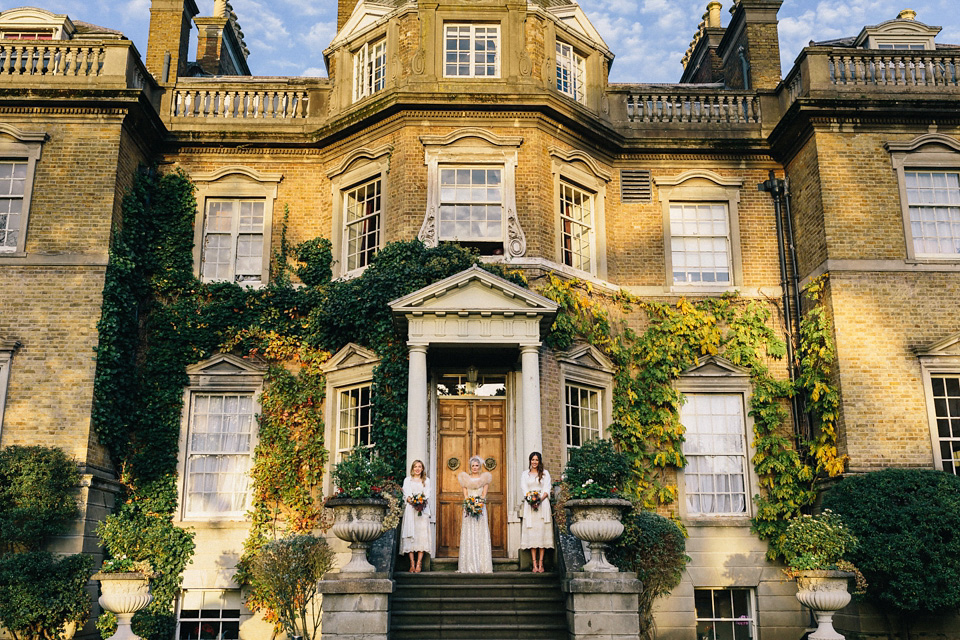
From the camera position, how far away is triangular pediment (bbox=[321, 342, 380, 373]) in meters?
14.4

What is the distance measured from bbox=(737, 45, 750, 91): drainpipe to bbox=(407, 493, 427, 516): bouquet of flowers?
11006 mm

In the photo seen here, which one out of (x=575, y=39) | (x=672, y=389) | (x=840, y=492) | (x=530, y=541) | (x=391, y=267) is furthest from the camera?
(x=575, y=39)

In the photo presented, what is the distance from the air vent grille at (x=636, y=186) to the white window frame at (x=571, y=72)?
1693 mm

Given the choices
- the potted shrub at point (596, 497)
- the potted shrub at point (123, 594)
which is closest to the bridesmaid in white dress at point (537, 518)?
the potted shrub at point (596, 497)

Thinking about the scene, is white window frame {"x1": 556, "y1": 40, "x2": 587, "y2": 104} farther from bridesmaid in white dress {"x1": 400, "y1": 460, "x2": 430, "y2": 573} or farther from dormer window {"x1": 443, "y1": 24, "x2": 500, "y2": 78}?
bridesmaid in white dress {"x1": 400, "y1": 460, "x2": 430, "y2": 573}

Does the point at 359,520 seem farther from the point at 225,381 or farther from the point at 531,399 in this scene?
the point at 225,381

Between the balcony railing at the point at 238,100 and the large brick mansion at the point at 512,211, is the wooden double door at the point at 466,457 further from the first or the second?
the balcony railing at the point at 238,100

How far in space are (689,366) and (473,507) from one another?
537cm

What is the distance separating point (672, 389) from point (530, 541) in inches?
185

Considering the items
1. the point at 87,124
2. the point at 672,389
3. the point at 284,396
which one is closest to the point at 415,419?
the point at 284,396

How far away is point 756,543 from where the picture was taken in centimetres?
1464

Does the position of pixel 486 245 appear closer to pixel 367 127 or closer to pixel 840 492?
pixel 367 127

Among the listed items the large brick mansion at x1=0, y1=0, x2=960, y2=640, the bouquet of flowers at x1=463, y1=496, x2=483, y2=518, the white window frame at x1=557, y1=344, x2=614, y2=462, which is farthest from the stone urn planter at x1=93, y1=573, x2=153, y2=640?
the white window frame at x1=557, y1=344, x2=614, y2=462

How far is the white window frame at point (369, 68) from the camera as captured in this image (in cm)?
1609
